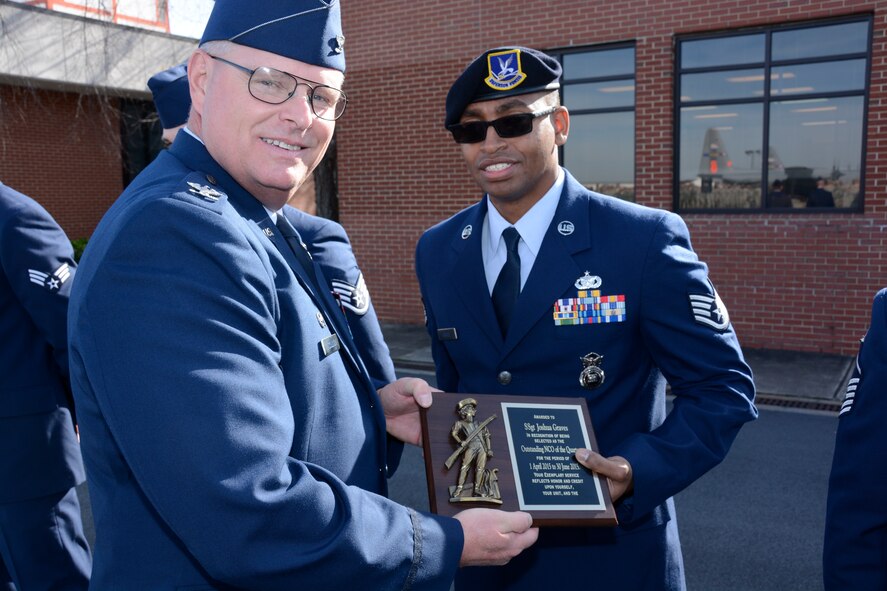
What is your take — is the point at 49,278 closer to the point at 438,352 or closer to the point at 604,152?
the point at 438,352

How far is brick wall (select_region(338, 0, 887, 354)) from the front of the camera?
9.45 meters

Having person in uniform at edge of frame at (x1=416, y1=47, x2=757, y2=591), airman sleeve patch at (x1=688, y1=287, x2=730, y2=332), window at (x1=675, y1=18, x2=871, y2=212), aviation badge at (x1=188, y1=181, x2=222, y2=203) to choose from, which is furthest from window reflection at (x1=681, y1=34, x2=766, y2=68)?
aviation badge at (x1=188, y1=181, x2=222, y2=203)

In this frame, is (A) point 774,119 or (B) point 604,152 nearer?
(A) point 774,119

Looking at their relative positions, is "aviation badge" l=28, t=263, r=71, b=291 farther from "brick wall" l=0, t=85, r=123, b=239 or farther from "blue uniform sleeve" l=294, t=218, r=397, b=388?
"brick wall" l=0, t=85, r=123, b=239

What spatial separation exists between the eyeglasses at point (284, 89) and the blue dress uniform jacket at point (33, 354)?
86.4 inches

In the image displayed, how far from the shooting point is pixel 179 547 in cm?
156

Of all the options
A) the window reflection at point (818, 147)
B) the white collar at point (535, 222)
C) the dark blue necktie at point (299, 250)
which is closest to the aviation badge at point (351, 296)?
the white collar at point (535, 222)

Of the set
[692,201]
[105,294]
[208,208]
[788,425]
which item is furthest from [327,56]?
[692,201]

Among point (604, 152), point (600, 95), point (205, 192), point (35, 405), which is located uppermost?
point (600, 95)

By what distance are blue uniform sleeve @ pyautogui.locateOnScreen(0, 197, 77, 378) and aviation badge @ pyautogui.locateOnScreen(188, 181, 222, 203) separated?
2.22m

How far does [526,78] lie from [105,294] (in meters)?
1.74

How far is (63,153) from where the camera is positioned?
18.1 metres

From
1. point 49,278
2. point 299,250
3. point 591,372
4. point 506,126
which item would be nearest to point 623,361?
point 591,372

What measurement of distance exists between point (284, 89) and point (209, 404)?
0.78 meters
